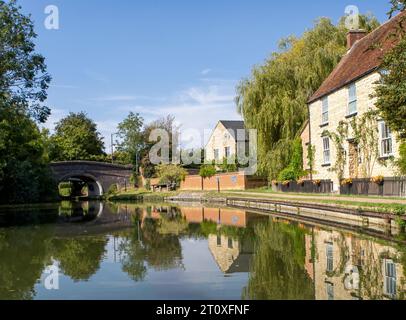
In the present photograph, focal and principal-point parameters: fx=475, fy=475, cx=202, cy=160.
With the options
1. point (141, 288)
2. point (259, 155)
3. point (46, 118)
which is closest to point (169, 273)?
point (141, 288)

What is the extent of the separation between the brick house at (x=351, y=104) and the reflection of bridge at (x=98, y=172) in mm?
33419

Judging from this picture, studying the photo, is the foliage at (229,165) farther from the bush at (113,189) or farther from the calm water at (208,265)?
the calm water at (208,265)

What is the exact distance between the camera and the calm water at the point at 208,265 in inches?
289

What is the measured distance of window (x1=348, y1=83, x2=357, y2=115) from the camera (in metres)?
23.8

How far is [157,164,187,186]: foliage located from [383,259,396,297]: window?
42453mm

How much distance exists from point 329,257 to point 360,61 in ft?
56.7

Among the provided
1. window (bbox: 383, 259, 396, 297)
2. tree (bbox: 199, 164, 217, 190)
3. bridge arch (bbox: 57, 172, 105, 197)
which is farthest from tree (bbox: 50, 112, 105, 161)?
window (bbox: 383, 259, 396, 297)

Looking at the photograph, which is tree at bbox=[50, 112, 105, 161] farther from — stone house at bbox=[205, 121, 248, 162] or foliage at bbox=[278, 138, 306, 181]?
foliage at bbox=[278, 138, 306, 181]

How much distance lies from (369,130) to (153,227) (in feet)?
36.6

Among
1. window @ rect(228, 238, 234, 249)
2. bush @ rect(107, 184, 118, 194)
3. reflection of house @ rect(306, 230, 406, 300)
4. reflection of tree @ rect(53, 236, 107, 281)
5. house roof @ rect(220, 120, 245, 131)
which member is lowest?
Result: reflection of tree @ rect(53, 236, 107, 281)

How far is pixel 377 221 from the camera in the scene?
1471cm

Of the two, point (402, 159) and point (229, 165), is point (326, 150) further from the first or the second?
point (229, 165)

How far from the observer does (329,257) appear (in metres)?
10.1

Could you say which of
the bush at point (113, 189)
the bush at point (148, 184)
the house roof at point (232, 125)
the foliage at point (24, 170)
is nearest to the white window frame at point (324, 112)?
the foliage at point (24, 170)
